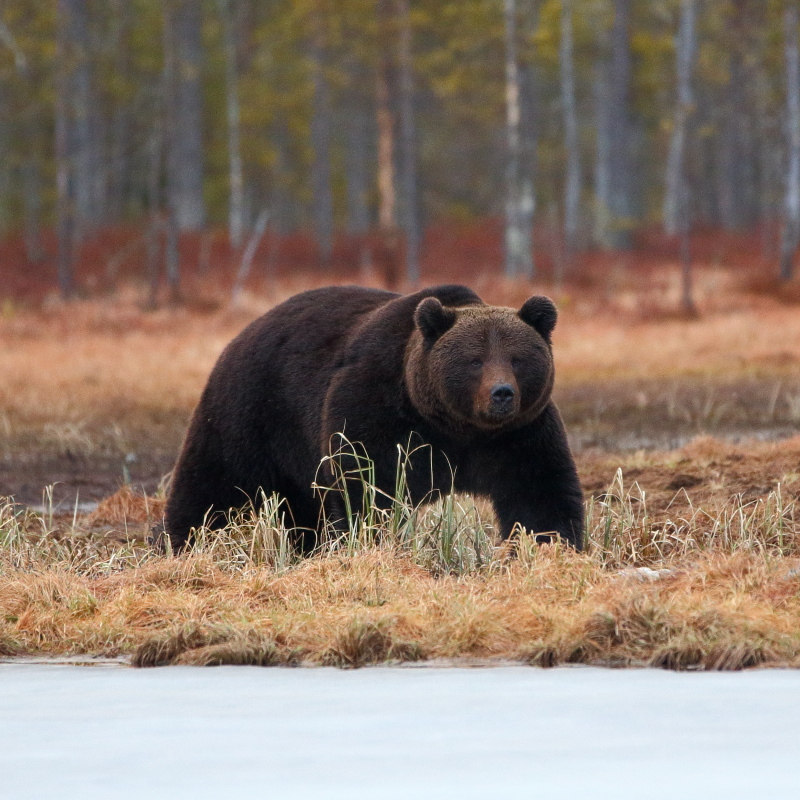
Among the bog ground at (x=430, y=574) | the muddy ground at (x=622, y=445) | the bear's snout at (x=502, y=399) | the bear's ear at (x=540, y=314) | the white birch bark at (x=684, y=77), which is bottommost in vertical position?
the muddy ground at (x=622, y=445)

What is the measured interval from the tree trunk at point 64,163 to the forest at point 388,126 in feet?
0.15

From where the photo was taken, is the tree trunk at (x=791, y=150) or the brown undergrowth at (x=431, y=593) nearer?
the brown undergrowth at (x=431, y=593)

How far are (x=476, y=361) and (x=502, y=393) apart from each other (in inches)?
15.3

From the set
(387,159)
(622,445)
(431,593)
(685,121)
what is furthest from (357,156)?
(431,593)

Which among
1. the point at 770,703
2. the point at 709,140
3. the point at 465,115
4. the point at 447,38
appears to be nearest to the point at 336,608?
the point at 770,703

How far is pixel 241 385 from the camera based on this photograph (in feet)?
23.7

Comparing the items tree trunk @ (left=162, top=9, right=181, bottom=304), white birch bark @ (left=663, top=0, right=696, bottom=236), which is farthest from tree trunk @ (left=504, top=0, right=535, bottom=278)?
tree trunk @ (left=162, top=9, right=181, bottom=304)

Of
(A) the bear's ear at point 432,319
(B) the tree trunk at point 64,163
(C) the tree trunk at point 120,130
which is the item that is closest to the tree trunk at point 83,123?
(B) the tree trunk at point 64,163

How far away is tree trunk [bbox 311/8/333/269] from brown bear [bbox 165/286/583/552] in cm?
2352

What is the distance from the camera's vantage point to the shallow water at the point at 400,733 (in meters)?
3.41

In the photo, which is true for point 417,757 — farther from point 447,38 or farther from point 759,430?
point 447,38

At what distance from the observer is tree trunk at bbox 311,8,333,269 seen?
3177cm

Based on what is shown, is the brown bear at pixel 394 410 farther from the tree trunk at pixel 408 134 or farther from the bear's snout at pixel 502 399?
the tree trunk at pixel 408 134

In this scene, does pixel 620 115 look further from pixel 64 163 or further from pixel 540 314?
pixel 540 314
